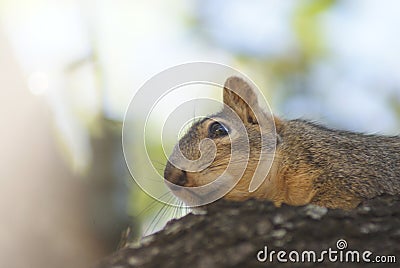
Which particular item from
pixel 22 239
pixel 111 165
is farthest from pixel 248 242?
pixel 111 165

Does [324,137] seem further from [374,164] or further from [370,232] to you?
[370,232]

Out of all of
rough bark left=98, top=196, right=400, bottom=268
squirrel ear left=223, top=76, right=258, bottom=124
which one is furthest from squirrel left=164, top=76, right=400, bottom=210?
rough bark left=98, top=196, right=400, bottom=268

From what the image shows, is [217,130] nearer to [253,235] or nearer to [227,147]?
[227,147]

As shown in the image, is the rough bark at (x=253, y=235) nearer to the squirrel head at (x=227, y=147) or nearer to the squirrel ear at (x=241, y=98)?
the squirrel head at (x=227, y=147)

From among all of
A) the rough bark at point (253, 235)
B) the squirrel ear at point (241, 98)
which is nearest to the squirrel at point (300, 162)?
the squirrel ear at point (241, 98)

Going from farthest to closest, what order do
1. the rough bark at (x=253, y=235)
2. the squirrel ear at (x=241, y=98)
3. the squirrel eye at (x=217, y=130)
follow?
the squirrel ear at (x=241, y=98), the squirrel eye at (x=217, y=130), the rough bark at (x=253, y=235)

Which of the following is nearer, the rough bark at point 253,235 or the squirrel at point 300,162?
the rough bark at point 253,235

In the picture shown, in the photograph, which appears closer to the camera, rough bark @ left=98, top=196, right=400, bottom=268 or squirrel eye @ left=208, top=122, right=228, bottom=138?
rough bark @ left=98, top=196, right=400, bottom=268

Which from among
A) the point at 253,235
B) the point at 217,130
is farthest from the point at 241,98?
the point at 253,235

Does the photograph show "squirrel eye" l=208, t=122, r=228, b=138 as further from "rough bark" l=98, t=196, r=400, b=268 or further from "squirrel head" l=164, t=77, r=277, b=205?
"rough bark" l=98, t=196, r=400, b=268

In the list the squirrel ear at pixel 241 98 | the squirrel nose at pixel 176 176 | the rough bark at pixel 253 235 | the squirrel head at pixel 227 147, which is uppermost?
the squirrel ear at pixel 241 98
